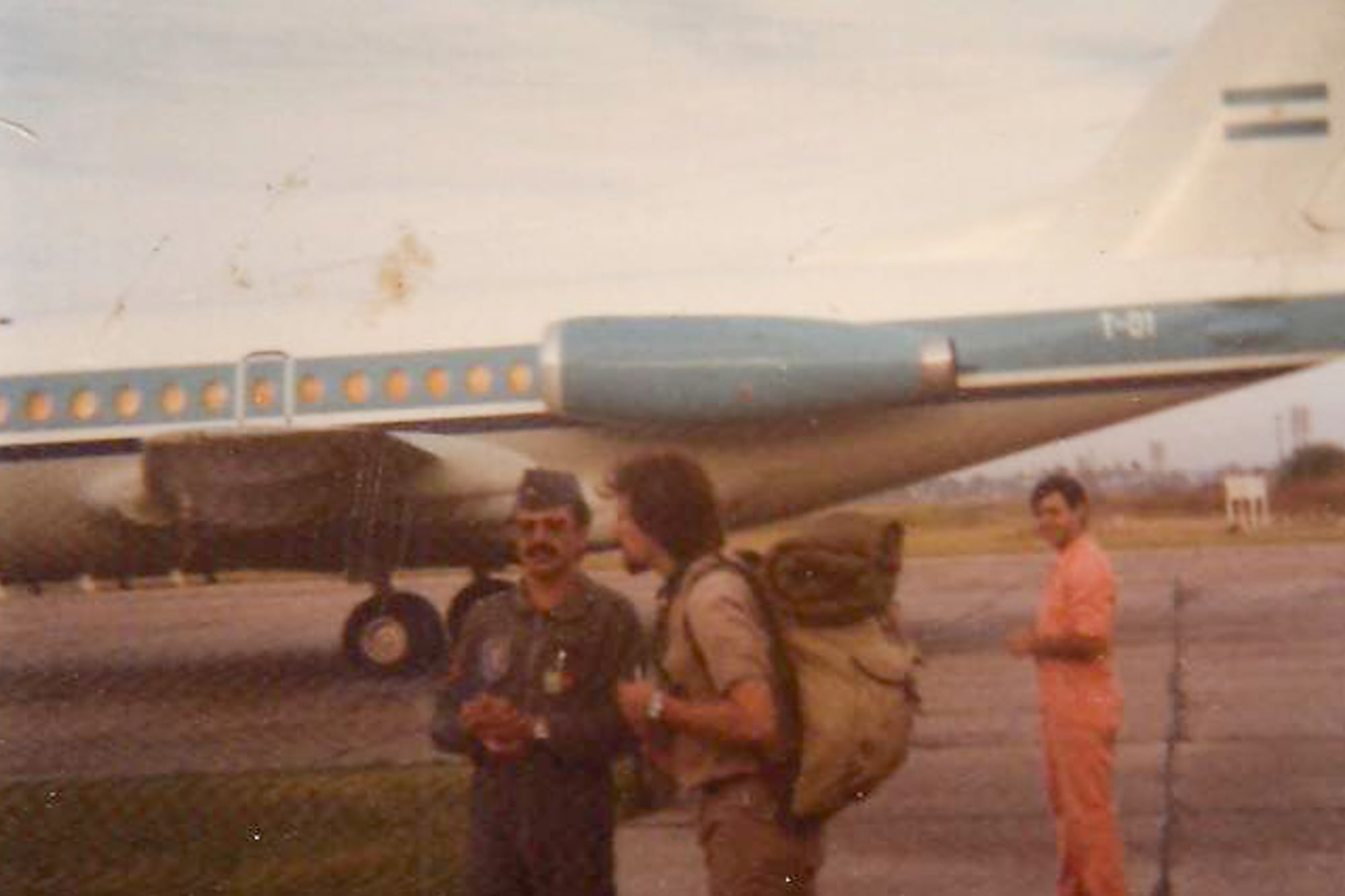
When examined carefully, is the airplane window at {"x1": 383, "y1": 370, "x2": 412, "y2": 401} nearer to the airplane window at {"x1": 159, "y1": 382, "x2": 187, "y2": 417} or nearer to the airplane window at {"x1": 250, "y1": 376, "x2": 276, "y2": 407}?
the airplane window at {"x1": 250, "y1": 376, "x2": 276, "y2": 407}

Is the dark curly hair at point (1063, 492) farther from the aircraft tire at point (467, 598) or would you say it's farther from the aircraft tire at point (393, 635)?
the aircraft tire at point (467, 598)

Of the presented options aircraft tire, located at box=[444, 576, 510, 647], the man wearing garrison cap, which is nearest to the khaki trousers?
the man wearing garrison cap

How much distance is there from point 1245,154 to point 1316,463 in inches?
98.4

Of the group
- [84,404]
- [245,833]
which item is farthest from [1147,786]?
[84,404]

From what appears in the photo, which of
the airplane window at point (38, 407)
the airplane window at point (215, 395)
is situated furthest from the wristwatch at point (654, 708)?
the airplane window at point (38, 407)

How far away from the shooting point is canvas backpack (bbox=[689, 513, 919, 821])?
13.2ft

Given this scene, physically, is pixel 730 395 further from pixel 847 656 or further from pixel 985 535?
pixel 847 656

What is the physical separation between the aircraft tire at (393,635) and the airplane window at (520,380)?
1880 mm

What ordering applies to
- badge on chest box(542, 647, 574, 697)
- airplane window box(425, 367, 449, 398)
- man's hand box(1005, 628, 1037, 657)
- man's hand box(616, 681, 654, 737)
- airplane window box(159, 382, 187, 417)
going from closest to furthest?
man's hand box(616, 681, 654, 737) < badge on chest box(542, 647, 574, 697) < man's hand box(1005, 628, 1037, 657) < airplane window box(425, 367, 449, 398) < airplane window box(159, 382, 187, 417)

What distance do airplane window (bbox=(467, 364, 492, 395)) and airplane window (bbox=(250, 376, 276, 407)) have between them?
171cm

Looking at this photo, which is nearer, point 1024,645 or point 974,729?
point 1024,645

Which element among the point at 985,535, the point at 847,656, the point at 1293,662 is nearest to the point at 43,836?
the point at 847,656

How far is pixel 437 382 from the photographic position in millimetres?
14477

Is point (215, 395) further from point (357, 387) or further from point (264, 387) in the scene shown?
point (357, 387)
